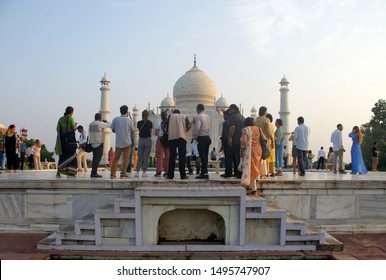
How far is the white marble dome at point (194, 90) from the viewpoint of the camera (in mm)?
40438

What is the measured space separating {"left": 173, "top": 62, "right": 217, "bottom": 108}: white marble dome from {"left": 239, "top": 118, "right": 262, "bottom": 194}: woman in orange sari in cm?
3361

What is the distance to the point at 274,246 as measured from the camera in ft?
17.1

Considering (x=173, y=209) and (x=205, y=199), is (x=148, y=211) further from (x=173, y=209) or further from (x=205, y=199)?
(x=205, y=199)

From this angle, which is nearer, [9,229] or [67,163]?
[9,229]

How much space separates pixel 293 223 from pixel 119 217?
92.3 inches

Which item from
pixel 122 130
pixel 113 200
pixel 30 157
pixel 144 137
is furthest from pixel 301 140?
pixel 30 157

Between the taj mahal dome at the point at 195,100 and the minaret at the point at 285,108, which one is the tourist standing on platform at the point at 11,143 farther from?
the minaret at the point at 285,108

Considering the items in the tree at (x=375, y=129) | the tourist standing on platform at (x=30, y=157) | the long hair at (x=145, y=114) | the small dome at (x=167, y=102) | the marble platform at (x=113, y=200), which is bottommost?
the marble platform at (x=113, y=200)

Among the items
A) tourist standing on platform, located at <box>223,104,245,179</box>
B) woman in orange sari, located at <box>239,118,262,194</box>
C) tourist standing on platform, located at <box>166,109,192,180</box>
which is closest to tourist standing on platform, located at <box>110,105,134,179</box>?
tourist standing on platform, located at <box>166,109,192,180</box>

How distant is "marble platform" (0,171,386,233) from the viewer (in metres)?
6.61

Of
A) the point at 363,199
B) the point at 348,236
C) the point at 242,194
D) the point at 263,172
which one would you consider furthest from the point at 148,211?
the point at 363,199

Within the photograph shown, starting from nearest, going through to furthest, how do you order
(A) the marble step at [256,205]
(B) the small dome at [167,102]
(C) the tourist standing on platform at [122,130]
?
(A) the marble step at [256,205]
(C) the tourist standing on platform at [122,130]
(B) the small dome at [167,102]

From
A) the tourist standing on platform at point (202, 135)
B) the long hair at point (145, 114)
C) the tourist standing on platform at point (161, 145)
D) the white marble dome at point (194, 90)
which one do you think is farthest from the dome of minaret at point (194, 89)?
the tourist standing on platform at point (202, 135)

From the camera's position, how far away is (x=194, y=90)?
4053 cm
